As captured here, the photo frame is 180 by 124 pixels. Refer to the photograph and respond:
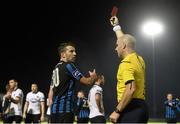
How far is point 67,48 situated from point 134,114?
2.06 m

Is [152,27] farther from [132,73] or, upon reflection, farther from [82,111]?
[132,73]

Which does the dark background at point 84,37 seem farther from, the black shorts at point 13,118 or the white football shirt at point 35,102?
the black shorts at point 13,118

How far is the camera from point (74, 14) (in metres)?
38.0

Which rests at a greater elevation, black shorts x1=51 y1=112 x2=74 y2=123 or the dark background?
the dark background

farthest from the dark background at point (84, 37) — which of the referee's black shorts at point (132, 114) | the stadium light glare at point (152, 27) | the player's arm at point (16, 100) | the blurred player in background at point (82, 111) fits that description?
the referee's black shorts at point (132, 114)

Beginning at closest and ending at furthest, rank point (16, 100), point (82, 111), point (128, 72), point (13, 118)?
point (128, 72) < point (16, 100) < point (13, 118) < point (82, 111)

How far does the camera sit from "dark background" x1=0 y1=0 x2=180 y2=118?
Result: 35.8 metres

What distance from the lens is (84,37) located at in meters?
37.5

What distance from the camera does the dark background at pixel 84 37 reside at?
35.8 meters

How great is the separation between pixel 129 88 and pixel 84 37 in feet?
108

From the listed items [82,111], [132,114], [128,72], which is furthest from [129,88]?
[82,111]

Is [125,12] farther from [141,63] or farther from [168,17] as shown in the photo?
[141,63]

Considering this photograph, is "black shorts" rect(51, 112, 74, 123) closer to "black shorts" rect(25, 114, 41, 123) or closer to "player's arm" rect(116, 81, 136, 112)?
"player's arm" rect(116, 81, 136, 112)

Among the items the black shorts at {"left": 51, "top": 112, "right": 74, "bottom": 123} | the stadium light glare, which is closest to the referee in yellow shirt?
the black shorts at {"left": 51, "top": 112, "right": 74, "bottom": 123}
